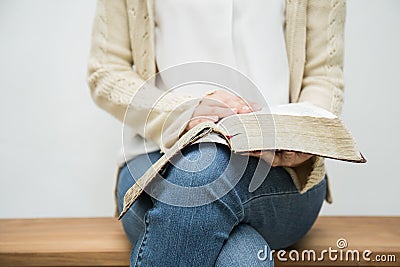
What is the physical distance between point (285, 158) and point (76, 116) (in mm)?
648

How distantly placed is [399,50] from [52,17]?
0.80 metres

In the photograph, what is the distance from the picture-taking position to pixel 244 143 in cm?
Result: 64

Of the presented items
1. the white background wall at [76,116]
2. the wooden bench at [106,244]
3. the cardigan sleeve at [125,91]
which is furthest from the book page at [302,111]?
the white background wall at [76,116]

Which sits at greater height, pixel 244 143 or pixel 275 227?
pixel 244 143

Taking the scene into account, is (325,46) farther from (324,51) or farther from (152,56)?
(152,56)

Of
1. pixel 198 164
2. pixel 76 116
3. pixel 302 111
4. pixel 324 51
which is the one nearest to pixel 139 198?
pixel 198 164

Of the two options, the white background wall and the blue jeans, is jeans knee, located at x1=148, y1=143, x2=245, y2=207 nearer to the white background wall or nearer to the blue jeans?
the blue jeans

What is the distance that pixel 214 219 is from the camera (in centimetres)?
61

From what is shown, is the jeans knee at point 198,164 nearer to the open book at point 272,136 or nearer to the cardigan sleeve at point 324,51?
the open book at point 272,136

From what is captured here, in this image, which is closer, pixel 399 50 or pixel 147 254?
pixel 147 254

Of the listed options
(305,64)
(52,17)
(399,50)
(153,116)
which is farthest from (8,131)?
(399,50)

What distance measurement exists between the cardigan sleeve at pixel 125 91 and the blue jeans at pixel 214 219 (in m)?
0.11

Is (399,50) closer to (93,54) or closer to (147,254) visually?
(93,54)

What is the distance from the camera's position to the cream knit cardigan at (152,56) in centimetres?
82
